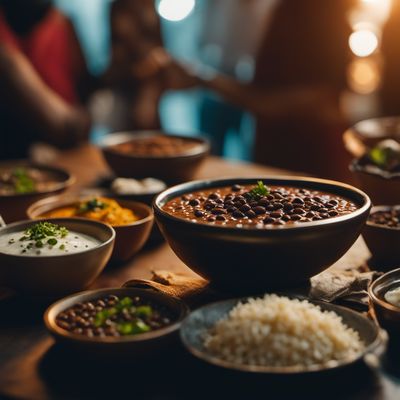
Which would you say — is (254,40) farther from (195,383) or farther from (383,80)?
(195,383)

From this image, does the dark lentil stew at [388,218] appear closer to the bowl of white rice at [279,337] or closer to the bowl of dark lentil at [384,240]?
the bowl of dark lentil at [384,240]

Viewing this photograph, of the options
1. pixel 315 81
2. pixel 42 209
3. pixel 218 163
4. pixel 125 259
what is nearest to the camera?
pixel 125 259

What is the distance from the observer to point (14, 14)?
4.20 metres

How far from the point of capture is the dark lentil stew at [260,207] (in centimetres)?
158

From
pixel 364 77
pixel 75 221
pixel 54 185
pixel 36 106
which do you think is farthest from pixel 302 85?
pixel 364 77

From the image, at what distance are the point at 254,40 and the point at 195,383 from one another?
4928 mm

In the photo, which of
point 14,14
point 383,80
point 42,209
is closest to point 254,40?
point 383,80

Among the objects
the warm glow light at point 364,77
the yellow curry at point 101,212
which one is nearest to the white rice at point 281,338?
the yellow curry at point 101,212

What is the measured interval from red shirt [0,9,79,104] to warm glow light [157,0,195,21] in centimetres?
261

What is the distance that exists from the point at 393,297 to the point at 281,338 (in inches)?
14.7

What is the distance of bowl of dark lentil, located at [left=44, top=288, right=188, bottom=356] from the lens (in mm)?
1323

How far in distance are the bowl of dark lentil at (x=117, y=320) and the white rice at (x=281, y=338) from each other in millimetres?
112

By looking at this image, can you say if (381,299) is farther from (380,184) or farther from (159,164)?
(159,164)

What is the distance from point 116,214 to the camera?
2031 millimetres
